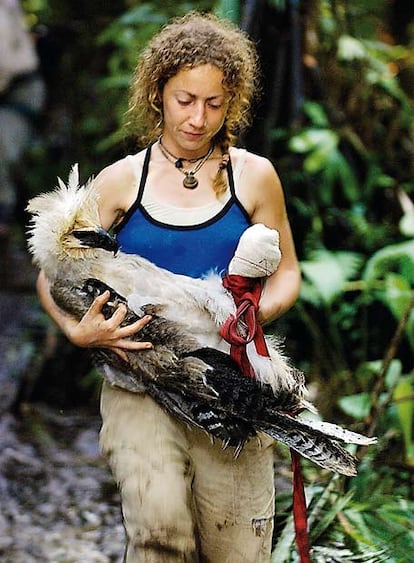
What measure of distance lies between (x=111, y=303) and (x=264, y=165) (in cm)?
62

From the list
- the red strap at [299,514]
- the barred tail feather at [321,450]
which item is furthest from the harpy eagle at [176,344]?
the red strap at [299,514]

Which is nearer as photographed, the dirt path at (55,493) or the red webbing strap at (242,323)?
the red webbing strap at (242,323)

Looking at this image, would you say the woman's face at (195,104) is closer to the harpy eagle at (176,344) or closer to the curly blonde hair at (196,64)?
the curly blonde hair at (196,64)

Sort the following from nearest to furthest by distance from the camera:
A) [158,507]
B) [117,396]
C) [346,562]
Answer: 1. [158,507]
2. [117,396]
3. [346,562]

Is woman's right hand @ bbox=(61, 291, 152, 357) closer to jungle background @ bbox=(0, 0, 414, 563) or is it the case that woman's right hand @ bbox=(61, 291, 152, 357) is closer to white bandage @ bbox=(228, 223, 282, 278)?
white bandage @ bbox=(228, 223, 282, 278)

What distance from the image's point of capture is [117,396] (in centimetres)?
275

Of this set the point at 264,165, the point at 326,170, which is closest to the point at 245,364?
the point at 264,165

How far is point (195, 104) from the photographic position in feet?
8.81

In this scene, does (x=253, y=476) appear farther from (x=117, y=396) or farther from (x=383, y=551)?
(x=383, y=551)

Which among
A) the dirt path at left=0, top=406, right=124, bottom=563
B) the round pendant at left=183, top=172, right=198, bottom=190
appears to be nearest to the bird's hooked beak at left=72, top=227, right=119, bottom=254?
the round pendant at left=183, top=172, right=198, bottom=190

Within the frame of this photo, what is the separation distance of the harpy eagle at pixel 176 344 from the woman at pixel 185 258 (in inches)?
2.2

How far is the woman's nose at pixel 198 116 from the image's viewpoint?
2674mm

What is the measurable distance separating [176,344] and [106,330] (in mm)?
190

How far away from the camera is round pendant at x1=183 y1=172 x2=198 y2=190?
277 centimetres
